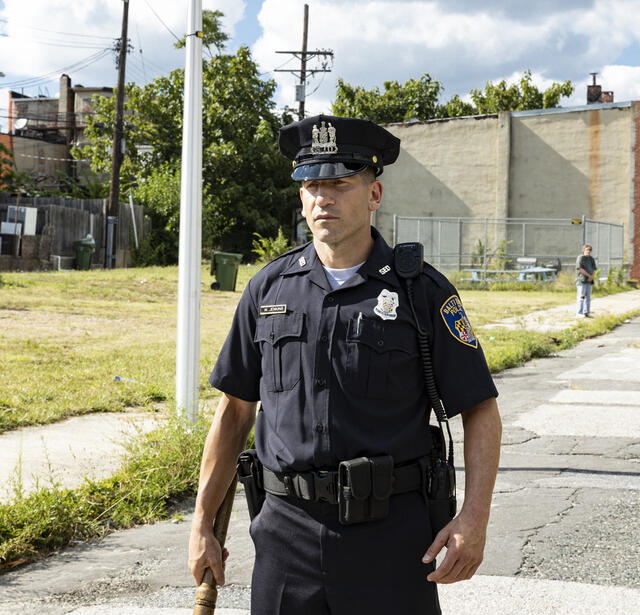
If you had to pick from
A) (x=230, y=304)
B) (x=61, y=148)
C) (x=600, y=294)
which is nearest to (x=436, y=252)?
(x=600, y=294)

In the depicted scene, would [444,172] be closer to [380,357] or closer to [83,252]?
[83,252]

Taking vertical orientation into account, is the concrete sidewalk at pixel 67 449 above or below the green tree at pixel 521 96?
below

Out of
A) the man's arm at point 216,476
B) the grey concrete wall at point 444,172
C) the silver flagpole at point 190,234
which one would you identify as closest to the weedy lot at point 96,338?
the silver flagpole at point 190,234

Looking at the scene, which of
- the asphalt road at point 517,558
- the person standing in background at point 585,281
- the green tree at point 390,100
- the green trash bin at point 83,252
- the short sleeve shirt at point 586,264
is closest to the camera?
the asphalt road at point 517,558

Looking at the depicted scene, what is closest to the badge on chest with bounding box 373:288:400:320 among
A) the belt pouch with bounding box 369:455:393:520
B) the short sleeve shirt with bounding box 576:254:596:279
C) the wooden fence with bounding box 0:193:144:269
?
the belt pouch with bounding box 369:455:393:520

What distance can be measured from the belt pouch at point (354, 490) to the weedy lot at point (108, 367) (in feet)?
8.81

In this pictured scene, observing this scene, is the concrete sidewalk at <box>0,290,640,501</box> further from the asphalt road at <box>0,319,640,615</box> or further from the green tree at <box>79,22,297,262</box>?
the green tree at <box>79,22,297,262</box>

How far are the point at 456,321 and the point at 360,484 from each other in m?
0.53

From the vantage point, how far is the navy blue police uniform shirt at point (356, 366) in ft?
7.57

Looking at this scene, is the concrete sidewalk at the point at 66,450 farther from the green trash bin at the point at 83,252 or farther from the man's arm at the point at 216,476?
the green trash bin at the point at 83,252

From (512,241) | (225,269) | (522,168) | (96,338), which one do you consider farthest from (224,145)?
(96,338)

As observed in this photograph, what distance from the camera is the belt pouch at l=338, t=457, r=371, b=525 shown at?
7.24ft

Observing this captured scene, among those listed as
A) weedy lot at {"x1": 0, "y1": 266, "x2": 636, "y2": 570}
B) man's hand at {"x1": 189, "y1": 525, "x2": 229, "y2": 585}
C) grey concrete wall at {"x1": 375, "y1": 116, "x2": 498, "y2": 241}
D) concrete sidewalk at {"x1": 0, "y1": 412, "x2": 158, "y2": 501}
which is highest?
grey concrete wall at {"x1": 375, "y1": 116, "x2": 498, "y2": 241}

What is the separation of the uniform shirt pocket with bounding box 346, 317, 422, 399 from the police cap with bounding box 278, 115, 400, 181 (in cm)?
45
